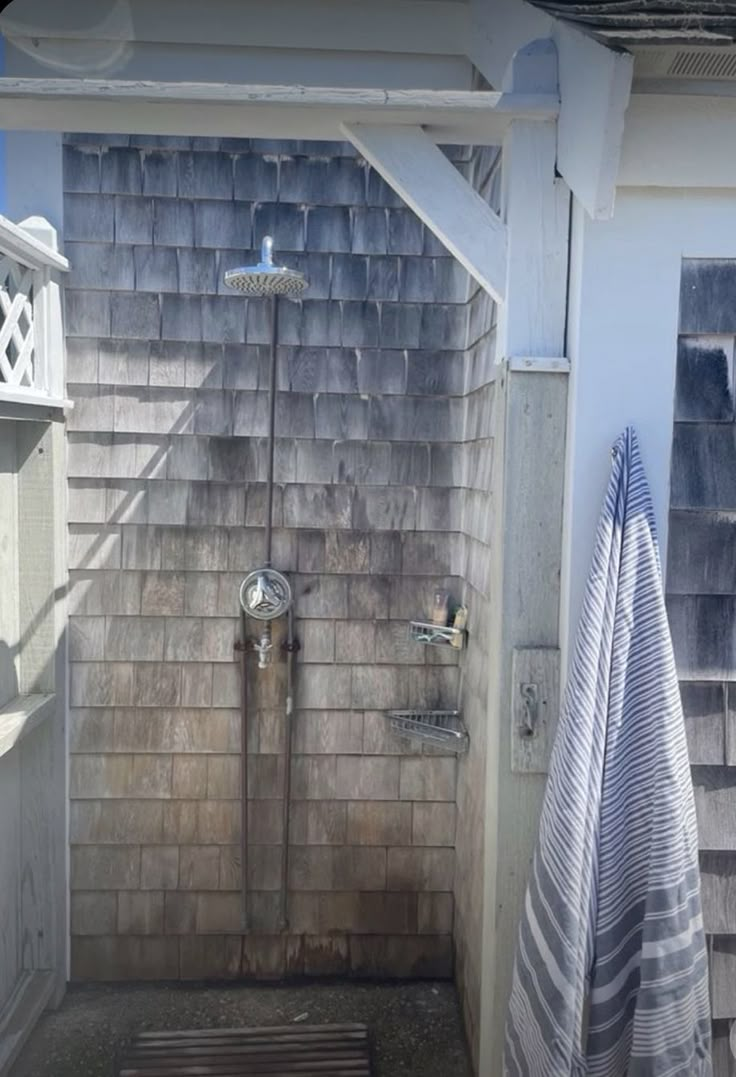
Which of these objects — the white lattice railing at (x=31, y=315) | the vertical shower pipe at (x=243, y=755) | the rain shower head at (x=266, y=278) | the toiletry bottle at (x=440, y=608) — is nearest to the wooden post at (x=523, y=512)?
the rain shower head at (x=266, y=278)

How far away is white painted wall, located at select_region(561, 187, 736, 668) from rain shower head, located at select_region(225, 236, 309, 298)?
76 cm

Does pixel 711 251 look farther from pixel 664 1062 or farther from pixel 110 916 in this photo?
pixel 110 916

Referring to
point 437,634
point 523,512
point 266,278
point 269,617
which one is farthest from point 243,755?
point 266,278

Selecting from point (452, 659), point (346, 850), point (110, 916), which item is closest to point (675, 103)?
point (452, 659)

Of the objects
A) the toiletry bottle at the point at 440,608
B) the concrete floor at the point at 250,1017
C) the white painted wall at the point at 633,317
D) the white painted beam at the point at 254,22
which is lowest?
the concrete floor at the point at 250,1017

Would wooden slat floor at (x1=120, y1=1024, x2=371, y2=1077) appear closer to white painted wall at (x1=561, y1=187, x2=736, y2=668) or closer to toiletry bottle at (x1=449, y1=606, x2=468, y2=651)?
toiletry bottle at (x1=449, y1=606, x2=468, y2=651)

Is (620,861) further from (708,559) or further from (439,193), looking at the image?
(439,193)

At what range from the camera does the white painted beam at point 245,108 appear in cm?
150

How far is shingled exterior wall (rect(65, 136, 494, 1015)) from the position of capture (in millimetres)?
2418

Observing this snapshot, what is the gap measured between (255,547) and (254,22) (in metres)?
1.48

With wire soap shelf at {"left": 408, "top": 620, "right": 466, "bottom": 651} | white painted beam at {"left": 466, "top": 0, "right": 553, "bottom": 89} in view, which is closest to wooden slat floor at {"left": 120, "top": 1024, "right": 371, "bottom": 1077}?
wire soap shelf at {"left": 408, "top": 620, "right": 466, "bottom": 651}

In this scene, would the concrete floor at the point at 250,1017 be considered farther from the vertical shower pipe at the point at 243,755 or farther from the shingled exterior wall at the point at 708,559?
the shingled exterior wall at the point at 708,559

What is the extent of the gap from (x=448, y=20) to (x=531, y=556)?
155cm

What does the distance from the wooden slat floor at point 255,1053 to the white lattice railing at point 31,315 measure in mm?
1923
